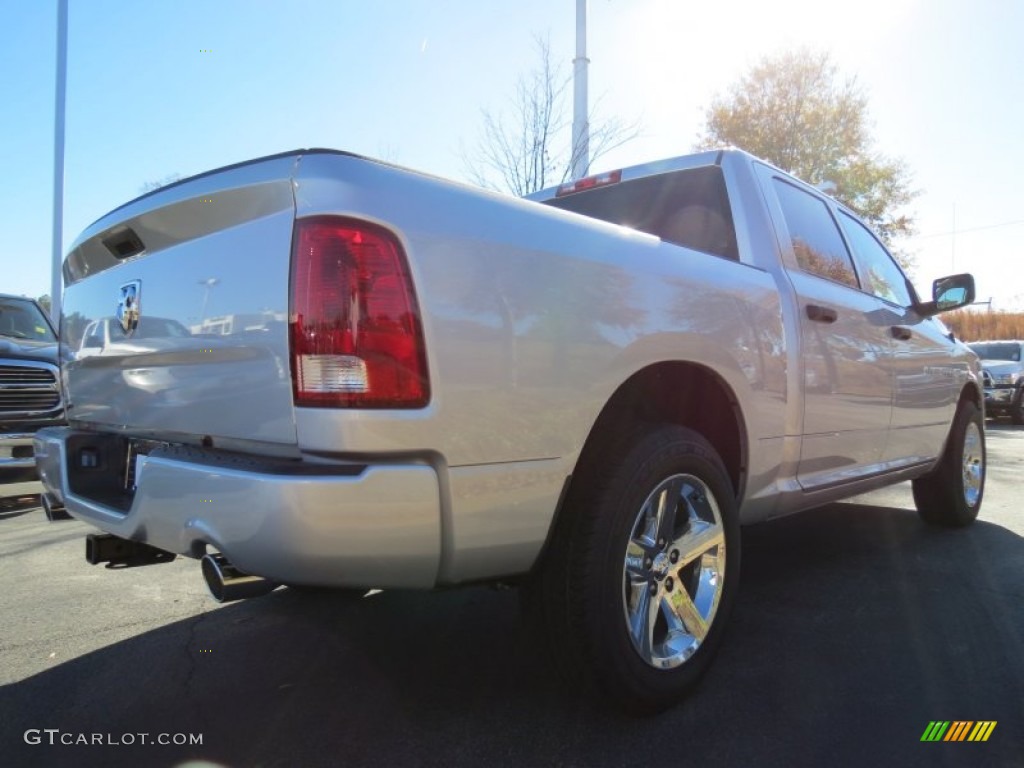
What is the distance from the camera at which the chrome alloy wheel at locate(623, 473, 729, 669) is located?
7.52 ft

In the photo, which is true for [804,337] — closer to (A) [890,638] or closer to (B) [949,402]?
(A) [890,638]

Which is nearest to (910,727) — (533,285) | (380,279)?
(533,285)

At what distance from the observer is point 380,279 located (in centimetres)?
173

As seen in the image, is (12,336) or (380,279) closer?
(380,279)

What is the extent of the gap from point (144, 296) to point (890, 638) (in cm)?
304

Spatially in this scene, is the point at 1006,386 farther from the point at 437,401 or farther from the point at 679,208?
the point at 437,401

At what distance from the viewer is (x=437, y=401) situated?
1752mm

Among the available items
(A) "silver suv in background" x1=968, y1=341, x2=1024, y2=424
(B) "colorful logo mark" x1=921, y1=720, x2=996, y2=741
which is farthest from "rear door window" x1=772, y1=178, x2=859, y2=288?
(A) "silver suv in background" x1=968, y1=341, x2=1024, y2=424

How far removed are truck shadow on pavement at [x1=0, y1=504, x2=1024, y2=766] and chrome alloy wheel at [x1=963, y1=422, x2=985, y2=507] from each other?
58.9 inches

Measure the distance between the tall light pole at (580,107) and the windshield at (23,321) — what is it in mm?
7928

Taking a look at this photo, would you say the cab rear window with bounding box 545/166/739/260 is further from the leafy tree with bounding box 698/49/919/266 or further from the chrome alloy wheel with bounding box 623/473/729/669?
the leafy tree with bounding box 698/49/919/266

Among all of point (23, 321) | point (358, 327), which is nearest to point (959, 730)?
point (358, 327)

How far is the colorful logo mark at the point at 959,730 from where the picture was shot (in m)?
2.21
